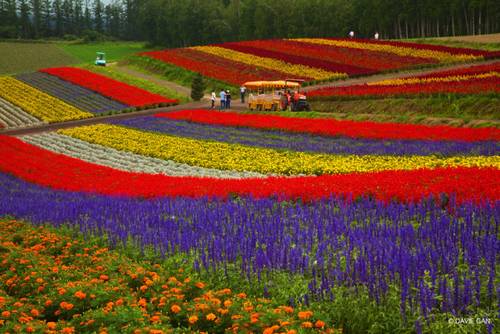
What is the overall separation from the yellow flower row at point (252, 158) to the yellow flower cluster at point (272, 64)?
2843 centimetres

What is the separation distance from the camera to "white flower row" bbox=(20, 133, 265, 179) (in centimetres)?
2338

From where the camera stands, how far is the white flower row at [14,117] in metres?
44.6

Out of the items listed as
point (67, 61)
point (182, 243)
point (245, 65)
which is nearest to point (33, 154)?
point (182, 243)

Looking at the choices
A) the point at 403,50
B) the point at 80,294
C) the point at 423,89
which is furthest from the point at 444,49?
the point at 80,294

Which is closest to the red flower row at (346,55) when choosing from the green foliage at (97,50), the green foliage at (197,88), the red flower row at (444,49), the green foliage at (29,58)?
the red flower row at (444,49)

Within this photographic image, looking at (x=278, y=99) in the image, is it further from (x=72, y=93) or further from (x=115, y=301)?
(x=115, y=301)

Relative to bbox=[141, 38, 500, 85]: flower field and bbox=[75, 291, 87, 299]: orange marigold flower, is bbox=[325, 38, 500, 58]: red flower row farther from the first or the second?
bbox=[75, 291, 87, 299]: orange marigold flower

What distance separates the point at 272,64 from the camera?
67.2 meters

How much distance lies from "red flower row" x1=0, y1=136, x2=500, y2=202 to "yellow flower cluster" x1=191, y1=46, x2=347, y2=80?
39336 millimetres

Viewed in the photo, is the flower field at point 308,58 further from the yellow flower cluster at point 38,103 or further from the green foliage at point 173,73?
the yellow flower cluster at point 38,103

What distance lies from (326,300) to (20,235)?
25.7 feet

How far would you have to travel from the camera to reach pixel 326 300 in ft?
24.6

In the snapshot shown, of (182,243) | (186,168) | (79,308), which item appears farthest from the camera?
(186,168)

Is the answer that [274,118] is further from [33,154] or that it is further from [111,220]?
[111,220]
